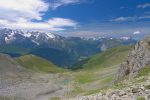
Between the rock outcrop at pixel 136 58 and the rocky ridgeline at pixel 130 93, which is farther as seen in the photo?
the rock outcrop at pixel 136 58

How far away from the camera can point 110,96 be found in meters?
27.8

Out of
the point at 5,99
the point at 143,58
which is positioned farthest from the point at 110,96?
the point at 5,99

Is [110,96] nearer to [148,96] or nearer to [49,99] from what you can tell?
[148,96]

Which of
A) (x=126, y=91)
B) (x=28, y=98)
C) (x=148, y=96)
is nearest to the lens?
(x=148, y=96)

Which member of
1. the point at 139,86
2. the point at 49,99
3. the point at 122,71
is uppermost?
the point at 139,86

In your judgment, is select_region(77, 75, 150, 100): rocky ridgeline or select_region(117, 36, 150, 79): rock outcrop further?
select_region(117, 36, 150, 79): rock outcrop

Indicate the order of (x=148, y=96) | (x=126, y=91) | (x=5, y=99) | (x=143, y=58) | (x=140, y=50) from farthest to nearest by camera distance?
(x=5, y=99), (x=140, y=50), (x=143, y=58), (x=126, y=91), (x=148, y=96)

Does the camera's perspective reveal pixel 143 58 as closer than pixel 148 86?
No

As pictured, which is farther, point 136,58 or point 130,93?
point 136,58

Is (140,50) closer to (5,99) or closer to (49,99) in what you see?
(5,99)

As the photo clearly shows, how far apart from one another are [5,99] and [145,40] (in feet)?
257

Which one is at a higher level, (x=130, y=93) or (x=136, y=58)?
(x=130, y=93)

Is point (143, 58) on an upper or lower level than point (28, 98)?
upper

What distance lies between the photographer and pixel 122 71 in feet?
287
